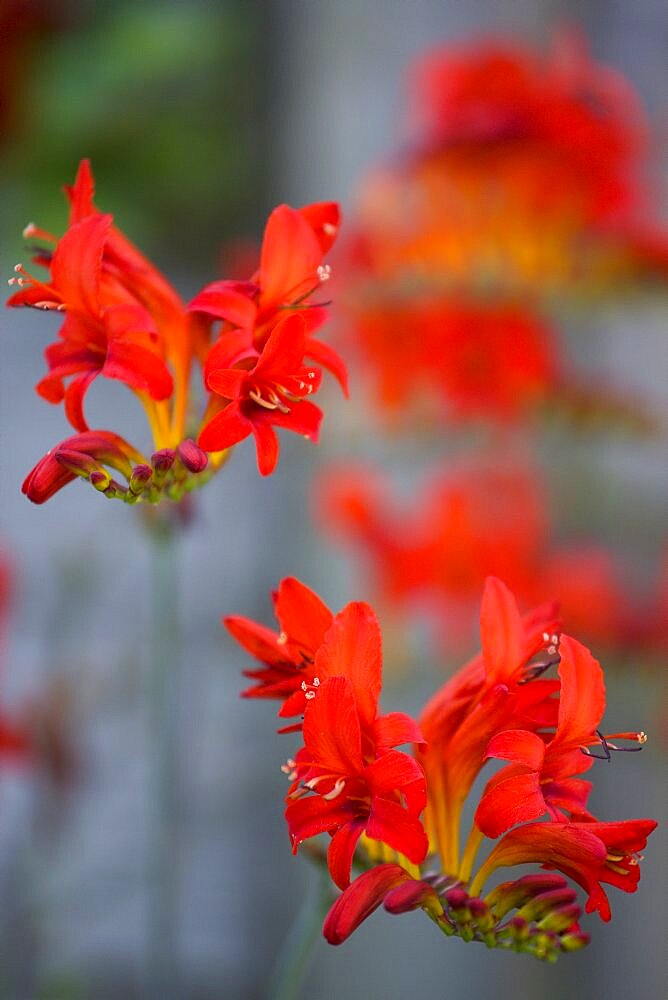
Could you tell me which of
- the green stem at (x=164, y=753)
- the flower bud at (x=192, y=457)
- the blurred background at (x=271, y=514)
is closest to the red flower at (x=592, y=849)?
the flower bud at (x=192, y=457)

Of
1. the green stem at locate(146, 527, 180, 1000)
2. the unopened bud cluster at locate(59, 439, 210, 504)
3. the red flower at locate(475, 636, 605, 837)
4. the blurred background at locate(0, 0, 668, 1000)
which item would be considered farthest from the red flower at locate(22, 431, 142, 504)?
the blurred background at locate(0, 0, 668, 1000)

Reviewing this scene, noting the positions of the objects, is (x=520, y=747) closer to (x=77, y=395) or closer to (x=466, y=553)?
(x=77, y=395)

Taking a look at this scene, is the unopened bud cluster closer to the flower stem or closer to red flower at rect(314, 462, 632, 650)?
the flower stem

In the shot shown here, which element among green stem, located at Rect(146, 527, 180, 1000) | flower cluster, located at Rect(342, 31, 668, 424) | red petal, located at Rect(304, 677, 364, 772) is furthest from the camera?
flower cluster, located at Rect(342, 31, 668, 424)

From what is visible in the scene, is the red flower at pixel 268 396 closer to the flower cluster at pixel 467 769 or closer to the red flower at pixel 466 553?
the flower cluster at pixel 467 769

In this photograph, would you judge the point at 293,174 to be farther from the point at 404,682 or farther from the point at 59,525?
the point at 404,682

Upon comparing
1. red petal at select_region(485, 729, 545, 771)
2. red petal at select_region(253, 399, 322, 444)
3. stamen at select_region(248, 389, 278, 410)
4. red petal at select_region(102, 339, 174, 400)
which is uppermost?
red petal at select_region(102, 339, 174, 400)

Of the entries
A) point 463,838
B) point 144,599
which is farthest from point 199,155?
point 463,838

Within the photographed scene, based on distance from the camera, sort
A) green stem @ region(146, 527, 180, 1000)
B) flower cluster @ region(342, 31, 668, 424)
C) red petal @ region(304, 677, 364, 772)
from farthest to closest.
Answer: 1. flower cluster @ region(342, 31, 668, 424)
2. green stem @ region(146, 527, 180, 1000)
3. red petal @ region(304, 677, 364, 772)
